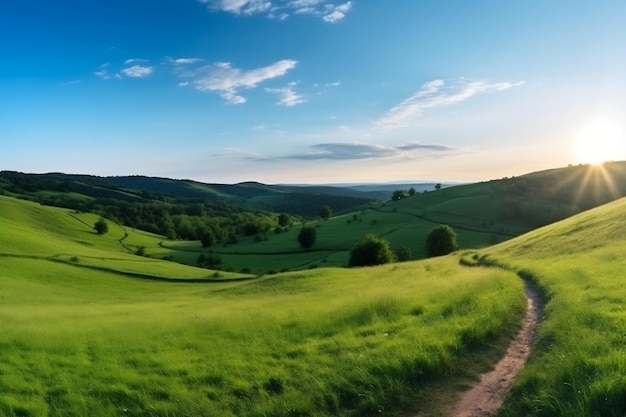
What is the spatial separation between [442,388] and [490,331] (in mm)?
4135

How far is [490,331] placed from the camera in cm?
1430

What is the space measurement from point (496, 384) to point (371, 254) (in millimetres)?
77128

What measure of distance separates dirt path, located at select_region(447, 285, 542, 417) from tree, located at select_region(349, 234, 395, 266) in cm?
7266

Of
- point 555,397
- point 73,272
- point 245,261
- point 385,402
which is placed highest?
point 555,397

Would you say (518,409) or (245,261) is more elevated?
(518,409)

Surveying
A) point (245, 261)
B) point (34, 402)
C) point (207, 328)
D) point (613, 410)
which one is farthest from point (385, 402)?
point (245, 261)

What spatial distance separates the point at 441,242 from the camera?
98.4 metres

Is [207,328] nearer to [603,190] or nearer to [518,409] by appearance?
[518,409]

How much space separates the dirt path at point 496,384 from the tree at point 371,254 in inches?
2861

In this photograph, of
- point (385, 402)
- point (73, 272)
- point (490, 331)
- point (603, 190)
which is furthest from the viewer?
point (603, 190)

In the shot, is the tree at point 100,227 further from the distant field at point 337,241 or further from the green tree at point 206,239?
the green tree at point 206,239

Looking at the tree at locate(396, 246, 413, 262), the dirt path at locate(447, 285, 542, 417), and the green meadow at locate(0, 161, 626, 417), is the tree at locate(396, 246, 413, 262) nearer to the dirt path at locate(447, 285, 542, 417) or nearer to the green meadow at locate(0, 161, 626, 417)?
the green meadow at locate(0, 161, 626, 417)

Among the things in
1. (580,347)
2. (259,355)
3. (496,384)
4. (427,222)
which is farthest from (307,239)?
(580,347)

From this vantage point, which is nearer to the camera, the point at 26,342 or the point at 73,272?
the point at 26,342
